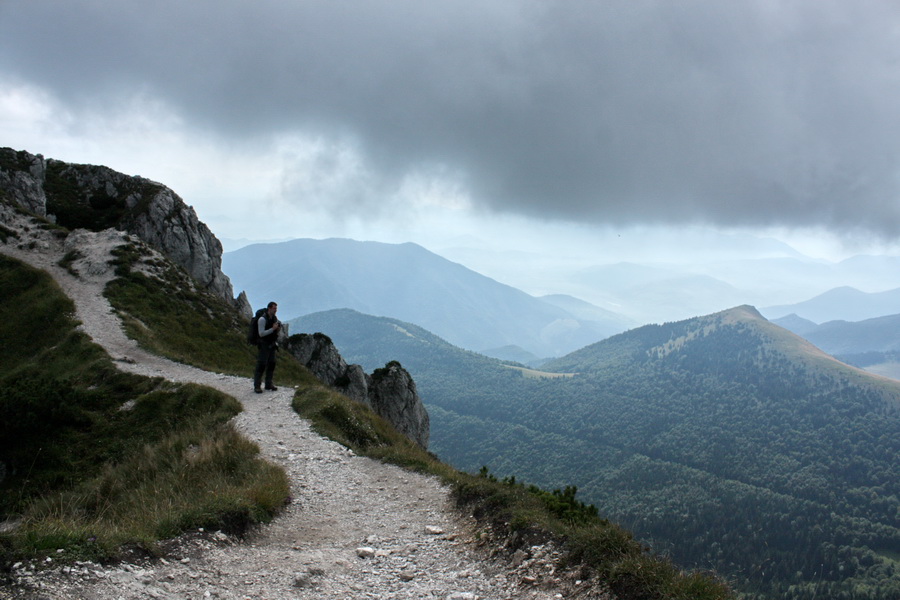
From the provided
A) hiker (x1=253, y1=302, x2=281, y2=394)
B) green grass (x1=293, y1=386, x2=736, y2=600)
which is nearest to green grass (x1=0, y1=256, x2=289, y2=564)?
hiker (x1=253, y1=302, x2=281, y2=394)

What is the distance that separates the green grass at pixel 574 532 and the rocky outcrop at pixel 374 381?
3492 centimetres

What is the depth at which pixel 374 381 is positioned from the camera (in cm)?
5512

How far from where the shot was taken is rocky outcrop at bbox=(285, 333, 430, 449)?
2064 inches

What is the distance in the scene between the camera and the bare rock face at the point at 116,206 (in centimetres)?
6733

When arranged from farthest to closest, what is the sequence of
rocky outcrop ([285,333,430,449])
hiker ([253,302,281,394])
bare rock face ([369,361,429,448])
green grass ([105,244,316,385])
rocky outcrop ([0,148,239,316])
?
1. rocky outcrop ([0,148,239,316])
2. bare rock face ([369,361,429,448])
3. rocky outcrop ([285,333,430,449])
4. green grass ([105,244,316,385])
5. hiker ([253,302,281,394])

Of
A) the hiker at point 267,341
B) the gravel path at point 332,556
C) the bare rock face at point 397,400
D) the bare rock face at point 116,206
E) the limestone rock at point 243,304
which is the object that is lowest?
the bare rock face at point 397,400

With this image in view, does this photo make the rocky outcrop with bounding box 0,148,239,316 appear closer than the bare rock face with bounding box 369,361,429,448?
No

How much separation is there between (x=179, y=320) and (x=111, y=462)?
27.5 metres

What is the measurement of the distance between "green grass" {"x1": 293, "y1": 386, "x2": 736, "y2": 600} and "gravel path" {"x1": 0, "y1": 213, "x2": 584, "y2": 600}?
0.50 metres

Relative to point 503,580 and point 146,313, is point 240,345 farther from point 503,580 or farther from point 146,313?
point 503,580

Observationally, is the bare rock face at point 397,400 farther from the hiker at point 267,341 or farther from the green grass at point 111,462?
the green grass at point 111,462

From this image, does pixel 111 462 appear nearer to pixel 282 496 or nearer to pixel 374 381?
pixel 282 496

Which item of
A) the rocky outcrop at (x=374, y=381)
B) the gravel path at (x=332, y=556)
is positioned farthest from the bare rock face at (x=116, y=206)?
the gravel path at (x=332, y=556)

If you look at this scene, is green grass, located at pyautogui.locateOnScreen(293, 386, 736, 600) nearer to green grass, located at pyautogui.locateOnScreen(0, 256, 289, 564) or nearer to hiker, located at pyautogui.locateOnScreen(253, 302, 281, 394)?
green grass, located at pyautogui.locateOnScreen(0, 256, 289, 564)
